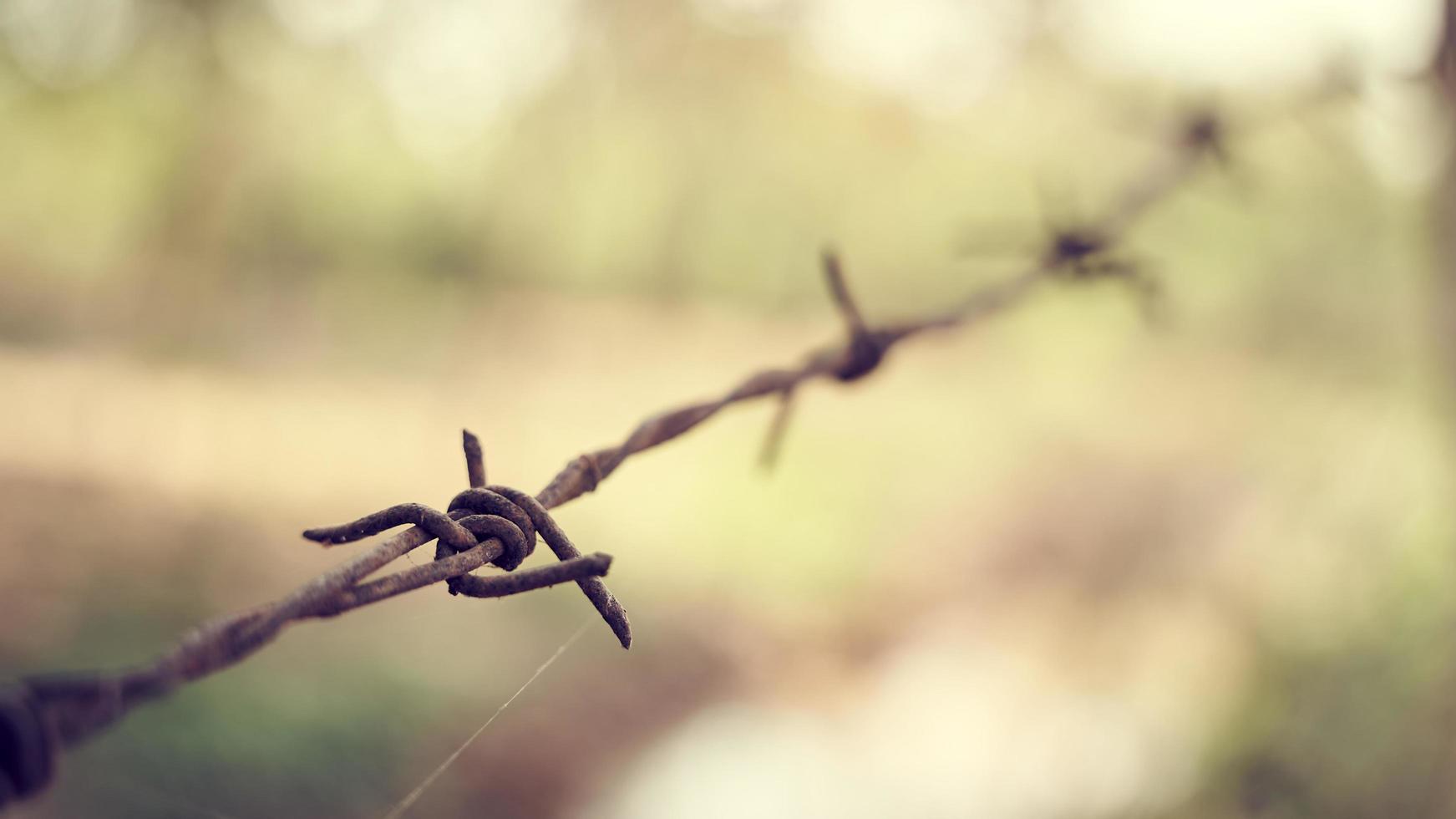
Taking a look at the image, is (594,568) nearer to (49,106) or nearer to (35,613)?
(35,613)

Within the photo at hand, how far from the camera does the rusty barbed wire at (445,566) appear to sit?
1.08 ft

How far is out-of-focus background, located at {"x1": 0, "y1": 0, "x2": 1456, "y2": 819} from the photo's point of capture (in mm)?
3602

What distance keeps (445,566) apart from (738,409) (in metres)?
1.52

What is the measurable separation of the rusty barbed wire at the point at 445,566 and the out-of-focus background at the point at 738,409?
16 centimetres

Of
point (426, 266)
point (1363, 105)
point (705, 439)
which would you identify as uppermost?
point (426, 266)

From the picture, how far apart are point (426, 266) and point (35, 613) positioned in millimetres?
8507

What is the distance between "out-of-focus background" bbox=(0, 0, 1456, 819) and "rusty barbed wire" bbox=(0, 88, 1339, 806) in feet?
0.51

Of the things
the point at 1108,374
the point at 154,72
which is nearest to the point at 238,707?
the point at 154,72

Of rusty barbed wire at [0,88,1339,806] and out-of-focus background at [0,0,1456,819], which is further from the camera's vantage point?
out-of-focus background at [0,0,1456,819]

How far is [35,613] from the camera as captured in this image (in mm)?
5047

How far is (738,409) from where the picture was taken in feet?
6.59

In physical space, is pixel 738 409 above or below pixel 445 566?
above

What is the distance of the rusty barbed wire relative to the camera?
1.08 feet

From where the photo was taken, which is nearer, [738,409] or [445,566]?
[445,566]
